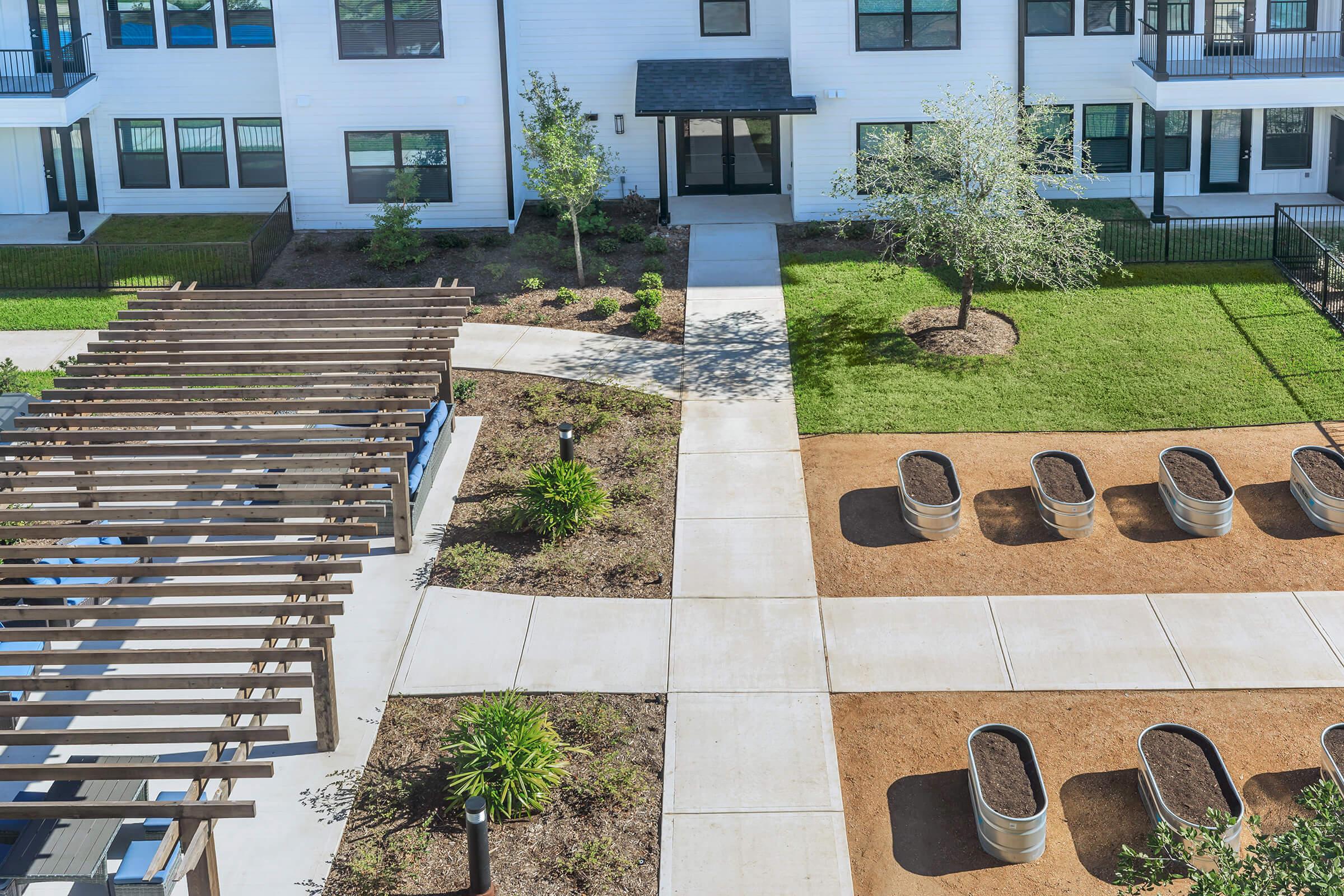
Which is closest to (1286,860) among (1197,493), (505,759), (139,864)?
(505,759)

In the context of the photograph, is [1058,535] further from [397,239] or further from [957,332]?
[397,239]

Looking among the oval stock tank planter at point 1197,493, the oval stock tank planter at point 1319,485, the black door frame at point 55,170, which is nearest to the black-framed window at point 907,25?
the oval stock tank planter at point 1197,493

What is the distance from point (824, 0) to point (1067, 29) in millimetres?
5298

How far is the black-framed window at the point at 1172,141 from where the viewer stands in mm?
29344

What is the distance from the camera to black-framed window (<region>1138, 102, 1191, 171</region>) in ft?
96.3

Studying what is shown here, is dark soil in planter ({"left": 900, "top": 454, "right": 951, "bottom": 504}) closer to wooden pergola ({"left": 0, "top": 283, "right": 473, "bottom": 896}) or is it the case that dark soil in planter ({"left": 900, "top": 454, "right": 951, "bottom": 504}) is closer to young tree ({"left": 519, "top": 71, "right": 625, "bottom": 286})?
wooden pergola ({"left": 0, "top": 283, "right": 473, "bottom": 896})

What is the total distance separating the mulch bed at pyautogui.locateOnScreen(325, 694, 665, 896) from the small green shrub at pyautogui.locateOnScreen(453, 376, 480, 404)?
812 cm

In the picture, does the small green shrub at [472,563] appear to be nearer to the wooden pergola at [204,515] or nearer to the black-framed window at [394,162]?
the wooden pergola at [204,515]

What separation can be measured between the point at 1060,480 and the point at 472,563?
310 inches

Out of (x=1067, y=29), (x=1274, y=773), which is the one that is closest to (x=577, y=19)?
(x=1067, y=29)

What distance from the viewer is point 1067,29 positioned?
94.4 ft

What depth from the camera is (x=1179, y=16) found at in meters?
28.9

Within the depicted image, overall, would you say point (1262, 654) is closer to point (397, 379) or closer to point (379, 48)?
point (397, 379)

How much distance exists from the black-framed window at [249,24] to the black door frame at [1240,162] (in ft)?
67.1
